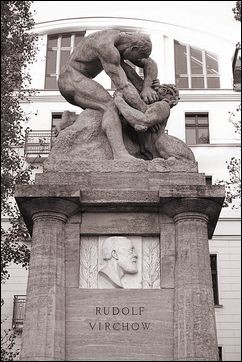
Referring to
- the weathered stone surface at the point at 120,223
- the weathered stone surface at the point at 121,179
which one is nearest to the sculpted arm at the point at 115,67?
the weathered stone surface at the point at 121,179

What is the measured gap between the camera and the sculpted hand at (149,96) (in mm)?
10086

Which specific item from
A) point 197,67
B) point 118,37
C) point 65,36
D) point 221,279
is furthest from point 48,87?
point 118,37

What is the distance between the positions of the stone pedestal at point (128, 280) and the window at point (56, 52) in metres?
26.7

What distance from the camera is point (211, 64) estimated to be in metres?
36.2

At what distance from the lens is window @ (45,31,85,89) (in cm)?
3519

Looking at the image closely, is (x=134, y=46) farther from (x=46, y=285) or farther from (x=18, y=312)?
(x=18, y=312)

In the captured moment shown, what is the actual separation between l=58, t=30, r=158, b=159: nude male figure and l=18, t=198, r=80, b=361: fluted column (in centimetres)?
172

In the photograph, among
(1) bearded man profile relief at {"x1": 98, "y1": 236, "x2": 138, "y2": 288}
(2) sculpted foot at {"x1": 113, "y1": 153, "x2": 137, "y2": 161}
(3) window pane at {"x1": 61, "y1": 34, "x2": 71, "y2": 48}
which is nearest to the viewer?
(1) bearded man profile relief at {"x1": 98, "y1": 236, "x2": 138, "y2": 288}

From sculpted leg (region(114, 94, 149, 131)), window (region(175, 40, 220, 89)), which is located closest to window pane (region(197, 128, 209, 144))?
window (region(175, 40, 220, 89))

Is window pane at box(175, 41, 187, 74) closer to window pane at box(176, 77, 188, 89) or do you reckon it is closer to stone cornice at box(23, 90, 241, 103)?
window pane at box(176, 77, 188, 89)

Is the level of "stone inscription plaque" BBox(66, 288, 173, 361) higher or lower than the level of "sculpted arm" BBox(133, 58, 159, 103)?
lower

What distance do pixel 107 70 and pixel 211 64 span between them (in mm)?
26939

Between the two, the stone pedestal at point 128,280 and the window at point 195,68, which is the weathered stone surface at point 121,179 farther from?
the window at point 195,68

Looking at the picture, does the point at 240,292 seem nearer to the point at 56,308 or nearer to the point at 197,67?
the point at 197,67
